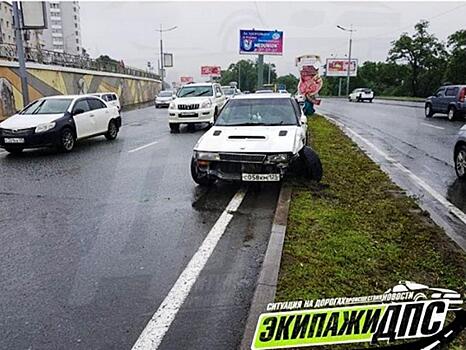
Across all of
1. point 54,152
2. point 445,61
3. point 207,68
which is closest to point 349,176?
point 54,152

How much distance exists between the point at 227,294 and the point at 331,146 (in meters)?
8.56

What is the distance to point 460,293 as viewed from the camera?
11.6 feet

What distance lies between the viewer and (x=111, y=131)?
14.9 meters

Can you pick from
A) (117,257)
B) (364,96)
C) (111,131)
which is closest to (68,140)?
(111,131)

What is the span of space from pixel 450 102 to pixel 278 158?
19783 mm

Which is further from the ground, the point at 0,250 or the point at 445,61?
the point at 445,61

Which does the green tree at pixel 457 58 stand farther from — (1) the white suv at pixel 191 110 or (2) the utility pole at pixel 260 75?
(1) the white suv at pixel 191 110

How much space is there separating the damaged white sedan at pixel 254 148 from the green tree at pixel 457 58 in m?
53.5

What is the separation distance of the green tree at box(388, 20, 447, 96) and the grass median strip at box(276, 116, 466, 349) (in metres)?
64.1

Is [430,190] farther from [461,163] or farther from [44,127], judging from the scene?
[44,127]

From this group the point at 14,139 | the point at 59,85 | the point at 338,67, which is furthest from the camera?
the point at 338,67

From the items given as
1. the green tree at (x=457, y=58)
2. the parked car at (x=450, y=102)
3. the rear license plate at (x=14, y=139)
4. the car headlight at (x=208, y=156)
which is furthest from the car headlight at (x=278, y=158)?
the green tree at (x=457, y=58)

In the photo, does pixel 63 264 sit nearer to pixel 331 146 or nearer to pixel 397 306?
pixel 397 306

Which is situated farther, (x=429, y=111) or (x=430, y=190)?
(x=429, y=111)
